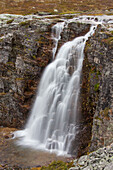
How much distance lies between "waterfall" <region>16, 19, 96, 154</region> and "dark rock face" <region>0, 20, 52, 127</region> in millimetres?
1536

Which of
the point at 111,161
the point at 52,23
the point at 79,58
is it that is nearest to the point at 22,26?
the point at 52,23

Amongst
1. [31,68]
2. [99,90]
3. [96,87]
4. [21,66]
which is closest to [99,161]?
[99,90]

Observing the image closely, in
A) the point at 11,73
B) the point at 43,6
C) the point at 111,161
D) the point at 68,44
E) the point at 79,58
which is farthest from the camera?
the point at 43,6

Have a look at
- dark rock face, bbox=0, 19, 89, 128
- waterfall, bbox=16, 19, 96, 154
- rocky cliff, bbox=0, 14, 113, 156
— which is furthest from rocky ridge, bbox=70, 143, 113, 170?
dark rock face, bbox=0, 19, 89, 128

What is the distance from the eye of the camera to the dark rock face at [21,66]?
25609 mm

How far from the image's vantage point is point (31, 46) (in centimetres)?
2647

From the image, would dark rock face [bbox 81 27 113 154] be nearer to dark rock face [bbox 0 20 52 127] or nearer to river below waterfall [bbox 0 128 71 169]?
river below waterfall [bbox 0 128 71 169]

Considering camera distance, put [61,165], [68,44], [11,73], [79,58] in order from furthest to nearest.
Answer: [11,73] < [68,44] < [79,58] < [61,165]

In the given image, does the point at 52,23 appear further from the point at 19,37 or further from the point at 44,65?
the point at 44,65

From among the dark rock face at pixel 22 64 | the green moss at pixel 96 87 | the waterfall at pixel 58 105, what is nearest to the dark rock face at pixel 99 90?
the green moss at pixel 96 87

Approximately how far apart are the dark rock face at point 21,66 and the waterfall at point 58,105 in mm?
1536

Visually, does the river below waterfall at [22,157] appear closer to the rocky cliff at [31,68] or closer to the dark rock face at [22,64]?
the rocky cliff at [31,68]

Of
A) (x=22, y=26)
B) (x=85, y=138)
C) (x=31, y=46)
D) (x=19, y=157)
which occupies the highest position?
(x=22, y=26)

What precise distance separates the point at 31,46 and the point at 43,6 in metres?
39.6
